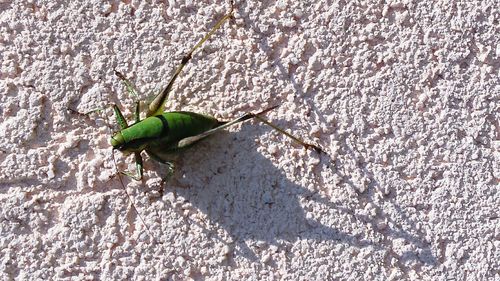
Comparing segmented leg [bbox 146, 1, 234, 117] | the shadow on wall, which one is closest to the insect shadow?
the shadow on wall

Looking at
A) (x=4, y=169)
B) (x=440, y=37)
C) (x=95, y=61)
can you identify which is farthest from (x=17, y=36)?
(x=440, y=37)

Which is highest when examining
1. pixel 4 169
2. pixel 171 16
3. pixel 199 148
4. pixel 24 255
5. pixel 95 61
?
pixel 171 16

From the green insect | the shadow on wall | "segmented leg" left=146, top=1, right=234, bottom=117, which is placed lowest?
the shadow on wall

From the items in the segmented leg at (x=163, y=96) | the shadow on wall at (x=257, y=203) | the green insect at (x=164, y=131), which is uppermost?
the segmented leg at (x=163, y=96)

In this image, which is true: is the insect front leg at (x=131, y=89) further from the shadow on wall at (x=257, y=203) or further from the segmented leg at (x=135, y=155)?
the shadow on wall at (x=257, y=203)

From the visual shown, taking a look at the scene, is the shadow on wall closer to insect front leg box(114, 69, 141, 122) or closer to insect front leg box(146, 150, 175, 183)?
insect front leg box(146, 150, 175, 183)

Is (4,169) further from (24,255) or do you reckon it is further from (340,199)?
(340,199)

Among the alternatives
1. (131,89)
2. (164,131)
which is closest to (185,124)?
(164,131)

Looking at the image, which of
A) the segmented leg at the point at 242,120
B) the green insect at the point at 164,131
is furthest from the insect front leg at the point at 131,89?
the segmented leg at the point at 242,120
